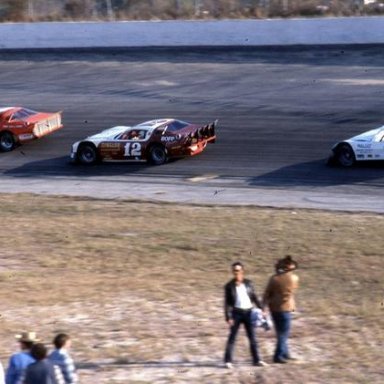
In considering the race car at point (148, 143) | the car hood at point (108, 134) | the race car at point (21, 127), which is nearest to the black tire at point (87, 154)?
the race car at point (148, 143)

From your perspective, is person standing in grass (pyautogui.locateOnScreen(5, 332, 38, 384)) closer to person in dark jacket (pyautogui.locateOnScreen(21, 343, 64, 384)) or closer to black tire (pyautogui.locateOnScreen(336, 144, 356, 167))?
person in dark jacket (pyautogui.locateOnScreen(21, 343, 64, 384))

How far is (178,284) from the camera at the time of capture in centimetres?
1570

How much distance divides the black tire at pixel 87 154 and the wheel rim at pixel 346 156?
6424 mm

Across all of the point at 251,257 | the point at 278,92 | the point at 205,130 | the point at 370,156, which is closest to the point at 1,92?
the point at 278,92

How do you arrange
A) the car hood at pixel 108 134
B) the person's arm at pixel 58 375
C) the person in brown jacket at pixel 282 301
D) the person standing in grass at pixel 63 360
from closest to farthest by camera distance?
1. the person's arm at pixel 58 375
2. the person standing in grass at pixel 63 360
3. the person in brown jacket at pixel 282 301
4. the car hood at pixel 108 134

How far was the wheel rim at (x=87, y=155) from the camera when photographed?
28.5m

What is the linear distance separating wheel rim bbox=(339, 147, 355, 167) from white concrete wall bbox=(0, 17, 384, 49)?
12665 mm

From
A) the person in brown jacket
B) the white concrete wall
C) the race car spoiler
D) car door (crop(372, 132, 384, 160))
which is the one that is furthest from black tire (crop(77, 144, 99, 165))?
the person in brown jacket

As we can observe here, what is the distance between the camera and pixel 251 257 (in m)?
17.2

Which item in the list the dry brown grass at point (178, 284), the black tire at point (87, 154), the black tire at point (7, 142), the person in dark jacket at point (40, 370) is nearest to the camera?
the person in dark jacket at point (40, 370)

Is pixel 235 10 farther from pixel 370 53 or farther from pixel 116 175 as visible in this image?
pixel 116 175

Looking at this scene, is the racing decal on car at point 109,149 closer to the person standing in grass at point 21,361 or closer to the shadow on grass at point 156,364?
the shadow on grass at point 156,364

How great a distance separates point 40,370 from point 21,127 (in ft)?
72.8

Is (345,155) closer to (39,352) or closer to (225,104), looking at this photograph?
(225,104)
